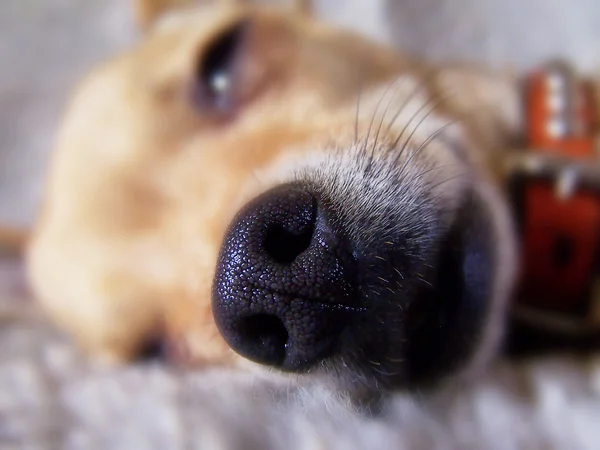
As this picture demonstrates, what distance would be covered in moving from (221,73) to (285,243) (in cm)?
62

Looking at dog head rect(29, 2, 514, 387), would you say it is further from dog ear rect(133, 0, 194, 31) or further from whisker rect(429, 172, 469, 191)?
dog ear rect(133, 0, 194, 31)

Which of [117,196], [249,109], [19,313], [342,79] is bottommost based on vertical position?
[19,313]

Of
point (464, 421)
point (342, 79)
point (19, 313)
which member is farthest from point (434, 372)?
point (19, 313)

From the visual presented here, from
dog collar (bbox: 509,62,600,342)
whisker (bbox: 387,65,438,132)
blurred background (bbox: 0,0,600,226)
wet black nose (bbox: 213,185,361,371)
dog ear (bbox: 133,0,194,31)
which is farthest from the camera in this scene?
blurred background (bbox: 0,0,600,226)

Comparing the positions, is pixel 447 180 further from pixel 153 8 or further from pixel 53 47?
pixel 53 47

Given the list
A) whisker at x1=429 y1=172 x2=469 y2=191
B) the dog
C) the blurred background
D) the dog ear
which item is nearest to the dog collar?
the dog

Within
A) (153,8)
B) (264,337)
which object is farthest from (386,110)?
(153,8)

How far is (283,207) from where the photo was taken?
68 cm

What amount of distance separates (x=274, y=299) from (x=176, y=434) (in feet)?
1.09

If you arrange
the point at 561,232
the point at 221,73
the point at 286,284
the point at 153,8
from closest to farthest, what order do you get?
the point at 286,284
the point at 561,232
the point at 221,73
the point at 153,8

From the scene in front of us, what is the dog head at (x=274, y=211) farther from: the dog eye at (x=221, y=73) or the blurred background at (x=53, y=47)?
the blurred background at (x=53, y=47)

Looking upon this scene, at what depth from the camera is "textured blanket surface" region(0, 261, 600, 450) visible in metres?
0.78

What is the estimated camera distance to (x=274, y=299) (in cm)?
65

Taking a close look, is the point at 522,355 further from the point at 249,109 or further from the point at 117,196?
the point at 117,196
